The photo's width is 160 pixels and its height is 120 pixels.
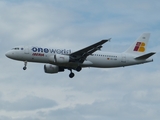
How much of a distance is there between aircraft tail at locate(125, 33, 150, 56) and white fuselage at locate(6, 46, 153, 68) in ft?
9.04

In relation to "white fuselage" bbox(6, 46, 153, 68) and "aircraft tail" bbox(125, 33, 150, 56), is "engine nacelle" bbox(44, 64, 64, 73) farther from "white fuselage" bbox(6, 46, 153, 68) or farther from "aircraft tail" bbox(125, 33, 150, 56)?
"aircraft tail" bbox(125, 33, 150, 56)

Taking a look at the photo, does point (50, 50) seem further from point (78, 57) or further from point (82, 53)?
point (82, 53)

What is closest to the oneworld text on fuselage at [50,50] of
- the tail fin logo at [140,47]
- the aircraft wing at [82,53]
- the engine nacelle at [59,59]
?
the engine nacelle at [59,59]

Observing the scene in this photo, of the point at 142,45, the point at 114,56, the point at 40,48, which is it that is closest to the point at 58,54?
the point at 40,48

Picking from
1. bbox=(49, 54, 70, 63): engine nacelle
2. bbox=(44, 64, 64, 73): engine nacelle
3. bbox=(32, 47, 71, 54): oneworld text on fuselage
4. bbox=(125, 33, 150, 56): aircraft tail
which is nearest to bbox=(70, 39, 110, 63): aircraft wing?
bbox=(49, 54, 70, 63): engine nacelle

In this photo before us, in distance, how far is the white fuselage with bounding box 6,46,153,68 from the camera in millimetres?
80688

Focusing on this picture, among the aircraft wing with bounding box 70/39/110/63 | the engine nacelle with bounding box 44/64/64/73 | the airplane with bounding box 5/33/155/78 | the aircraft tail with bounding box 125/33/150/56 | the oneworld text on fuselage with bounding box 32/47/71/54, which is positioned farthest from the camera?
the aircraft tail with bounding box 125/33/150/56

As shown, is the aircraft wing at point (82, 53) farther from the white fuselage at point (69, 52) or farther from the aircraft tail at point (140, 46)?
the aircraft tail at point (140, 46)

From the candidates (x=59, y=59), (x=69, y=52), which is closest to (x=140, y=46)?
(x=69, y=52)

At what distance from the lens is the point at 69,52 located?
8350 cm

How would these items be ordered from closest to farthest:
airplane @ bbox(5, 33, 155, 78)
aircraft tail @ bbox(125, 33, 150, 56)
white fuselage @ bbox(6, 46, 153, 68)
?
1. white fuselage @ bbox(6, 46, 153, 68)
2. airplane @ bbox(5, 33, 155, 78)
3. aircraft tail @ bbox(125, 33, 150, 56)

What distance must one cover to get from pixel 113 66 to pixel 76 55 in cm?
748

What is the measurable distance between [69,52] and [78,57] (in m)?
1.66

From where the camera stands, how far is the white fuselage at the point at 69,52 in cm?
8069
